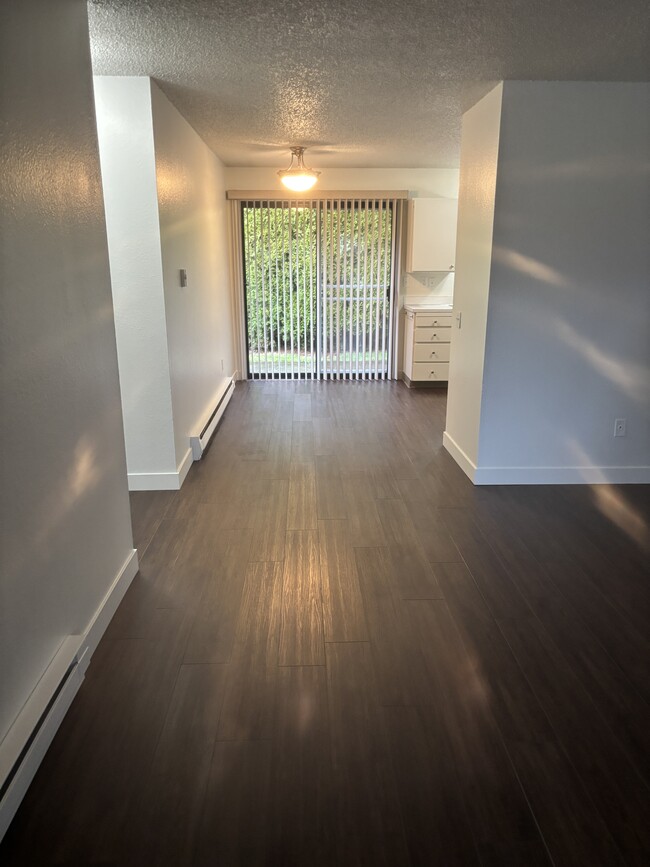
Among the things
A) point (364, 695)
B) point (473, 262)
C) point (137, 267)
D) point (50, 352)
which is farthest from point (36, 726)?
point (473, 262)

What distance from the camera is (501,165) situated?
3.50 metres

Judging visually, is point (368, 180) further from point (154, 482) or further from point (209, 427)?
point (154, 482)

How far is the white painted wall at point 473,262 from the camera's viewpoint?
143 inches

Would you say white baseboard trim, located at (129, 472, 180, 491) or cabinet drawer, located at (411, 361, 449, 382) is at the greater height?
cabinet drawer, located at (411, 361, 449, 382)

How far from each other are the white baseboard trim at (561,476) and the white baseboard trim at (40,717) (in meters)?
2.60

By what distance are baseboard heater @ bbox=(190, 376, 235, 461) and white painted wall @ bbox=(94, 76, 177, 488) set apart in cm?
53

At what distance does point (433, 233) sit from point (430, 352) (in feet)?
4.38

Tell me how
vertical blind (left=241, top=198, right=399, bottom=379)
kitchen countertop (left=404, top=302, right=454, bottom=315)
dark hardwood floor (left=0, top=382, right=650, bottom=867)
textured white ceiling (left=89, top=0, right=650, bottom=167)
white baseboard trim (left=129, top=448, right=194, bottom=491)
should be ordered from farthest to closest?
vertical blind (left=241, top=198, right=399, bottom=379) → kitchen countertop (left=404, top=302, right=454, bottom=315) → white baseboard trim (left=129, top=448, right=194, bottom=491) → textured white ceiling (left=89, top=0, right=650, bottom=167) → dark hardwood floor (left=0, top=382, right=650, bottom=867)

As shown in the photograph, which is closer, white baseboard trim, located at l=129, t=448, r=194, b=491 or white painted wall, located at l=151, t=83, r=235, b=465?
white painted wall, located at l=151, t=83, r=235, b=465

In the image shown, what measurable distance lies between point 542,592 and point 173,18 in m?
2.88

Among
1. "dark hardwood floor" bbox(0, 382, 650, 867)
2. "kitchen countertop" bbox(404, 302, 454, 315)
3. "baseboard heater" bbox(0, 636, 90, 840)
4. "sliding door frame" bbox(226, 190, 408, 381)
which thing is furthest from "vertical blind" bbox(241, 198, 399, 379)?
"baseboard heater" bbox(0, 636, 90, 840)

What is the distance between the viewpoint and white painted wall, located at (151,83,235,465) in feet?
12.2

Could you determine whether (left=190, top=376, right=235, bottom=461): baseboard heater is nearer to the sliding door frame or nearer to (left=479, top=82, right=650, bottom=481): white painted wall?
the sliding door frame

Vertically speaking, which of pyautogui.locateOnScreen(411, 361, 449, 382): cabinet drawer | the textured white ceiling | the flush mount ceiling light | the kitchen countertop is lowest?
pyautogui.locateOnScreen(411, 361, 449, 382): cabinet drawer
